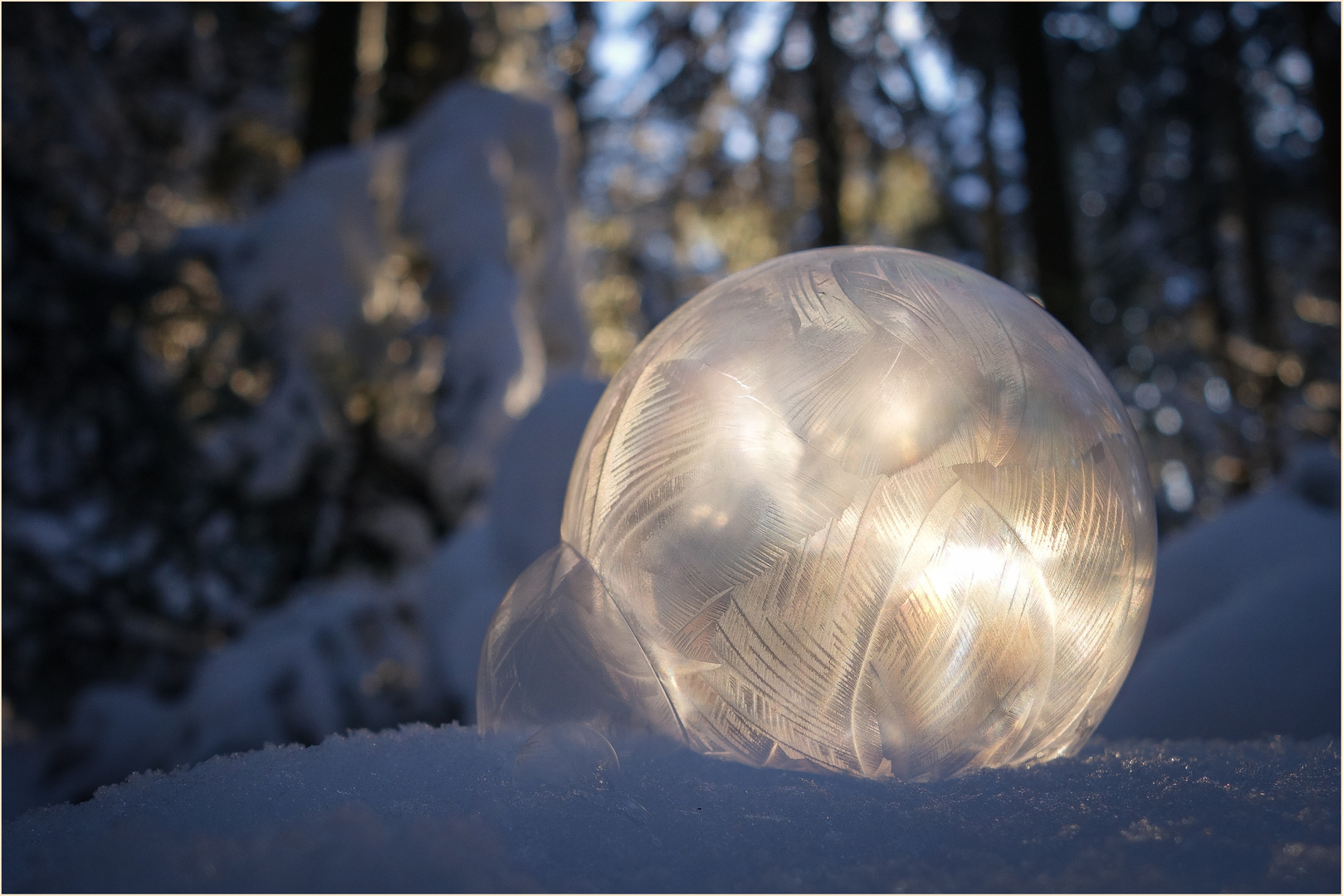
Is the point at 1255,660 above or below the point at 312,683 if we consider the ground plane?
above

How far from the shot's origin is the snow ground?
0.88 metres

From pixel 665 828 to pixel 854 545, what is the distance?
17.6 inches

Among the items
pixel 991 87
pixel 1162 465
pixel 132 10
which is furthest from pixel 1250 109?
pixel 132 10

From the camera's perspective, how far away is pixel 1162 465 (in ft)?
26.1

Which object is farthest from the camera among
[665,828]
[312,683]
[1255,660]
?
[312,683]

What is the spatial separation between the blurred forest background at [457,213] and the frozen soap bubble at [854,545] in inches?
121

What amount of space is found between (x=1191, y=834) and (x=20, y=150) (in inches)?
193

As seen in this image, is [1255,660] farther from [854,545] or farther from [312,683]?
[312,683]

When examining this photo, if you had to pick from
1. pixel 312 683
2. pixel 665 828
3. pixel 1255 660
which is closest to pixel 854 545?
pixel 665 828

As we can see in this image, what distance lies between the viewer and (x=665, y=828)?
1.05 metres

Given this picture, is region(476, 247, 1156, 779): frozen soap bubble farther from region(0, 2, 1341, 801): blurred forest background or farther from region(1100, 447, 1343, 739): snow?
region(0, 2, 1341, 801): blurred forest background

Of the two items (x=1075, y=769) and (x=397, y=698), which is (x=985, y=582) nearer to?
(x=1075, y=769)

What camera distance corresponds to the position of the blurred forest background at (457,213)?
3990 millimetres

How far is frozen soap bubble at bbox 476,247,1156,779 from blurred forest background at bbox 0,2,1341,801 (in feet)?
10.1
